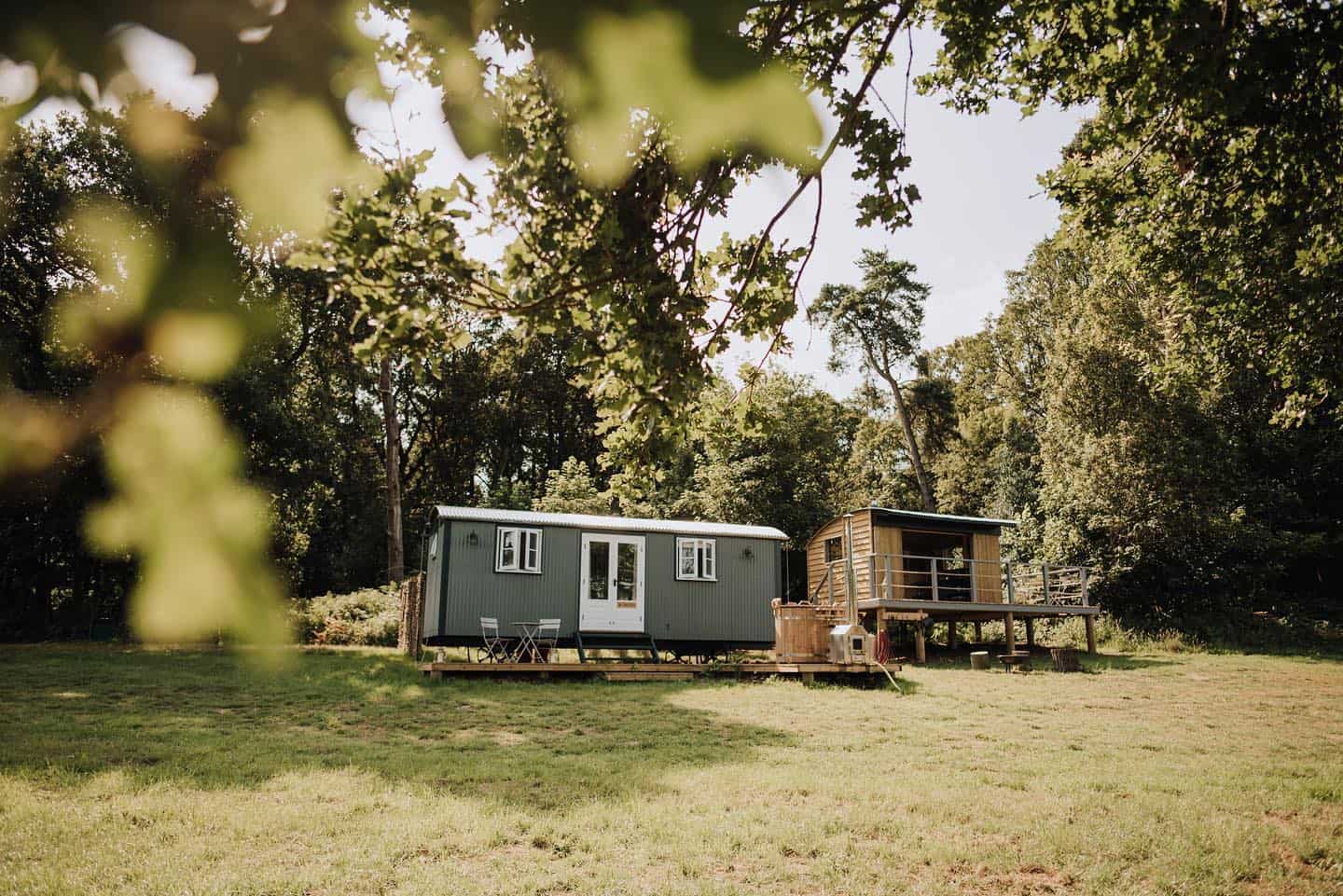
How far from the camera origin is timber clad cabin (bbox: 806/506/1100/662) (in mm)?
18281

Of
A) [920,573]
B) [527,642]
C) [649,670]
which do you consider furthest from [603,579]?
[920,573]

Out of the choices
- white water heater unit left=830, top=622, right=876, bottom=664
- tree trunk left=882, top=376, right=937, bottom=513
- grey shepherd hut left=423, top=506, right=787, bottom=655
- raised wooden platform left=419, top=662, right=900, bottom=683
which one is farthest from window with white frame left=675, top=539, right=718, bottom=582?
tree trunk left=882, top=376, right=937, bottom=513

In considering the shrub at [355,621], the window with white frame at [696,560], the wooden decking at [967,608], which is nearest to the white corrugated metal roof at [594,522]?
the window with white frame at [696,560]

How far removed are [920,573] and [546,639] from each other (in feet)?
29.1

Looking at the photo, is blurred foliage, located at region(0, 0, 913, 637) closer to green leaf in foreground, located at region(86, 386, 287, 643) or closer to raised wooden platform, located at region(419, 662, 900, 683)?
green leaf in foreground, located at region(86, 386, 287, 643)

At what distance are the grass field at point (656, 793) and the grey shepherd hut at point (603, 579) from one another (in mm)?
4267

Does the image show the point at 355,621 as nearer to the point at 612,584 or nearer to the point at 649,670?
the point at 612,584

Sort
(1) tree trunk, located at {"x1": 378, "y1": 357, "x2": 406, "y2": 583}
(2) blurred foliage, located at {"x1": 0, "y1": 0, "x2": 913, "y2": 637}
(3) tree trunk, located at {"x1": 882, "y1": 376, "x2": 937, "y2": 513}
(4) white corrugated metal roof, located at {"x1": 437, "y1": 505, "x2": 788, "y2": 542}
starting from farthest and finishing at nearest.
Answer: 1. (3) tree trunk, located at {"x1": 882, "y1": 376, "x2": 937, "y2": 513}
2. (1) tree trunk, located at {"x1": 378, "y1": 357, "x2": 406, "y2": 583}
3. (4) white corrugated metal roof, located at {"x1": 437, "y1": 505, "x2": 788, "y2": 542}
4. (2) blurred foliage, located at {"x1": 0, "y1": 0, "x2": 913, "y2": 637}

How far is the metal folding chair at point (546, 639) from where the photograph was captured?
1578 centimetres

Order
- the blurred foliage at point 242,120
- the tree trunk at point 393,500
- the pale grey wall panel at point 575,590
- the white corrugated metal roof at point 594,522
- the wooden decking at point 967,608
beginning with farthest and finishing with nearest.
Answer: the tree trunk at point 393,500, the wooden decking at point 967,608, the white corrugated metal roof at point 594,522, the pale grey wall panel at point 575,590, the blurred foliage at point 242,120

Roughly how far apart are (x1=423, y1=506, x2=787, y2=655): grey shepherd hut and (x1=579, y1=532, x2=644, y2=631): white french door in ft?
0.06

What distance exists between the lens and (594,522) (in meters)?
17.0

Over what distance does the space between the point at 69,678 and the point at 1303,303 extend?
1693 cm

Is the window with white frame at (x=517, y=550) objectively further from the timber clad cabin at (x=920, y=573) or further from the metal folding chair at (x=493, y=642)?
the timber clad cabin at (x=920, y=573)
